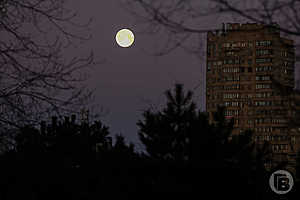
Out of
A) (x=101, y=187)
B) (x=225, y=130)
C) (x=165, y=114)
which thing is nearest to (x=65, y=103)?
(x=101, y=187)

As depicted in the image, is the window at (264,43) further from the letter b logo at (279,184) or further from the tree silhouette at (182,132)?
the tree silhouette at (182,132)

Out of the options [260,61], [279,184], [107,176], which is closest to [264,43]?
[260,61]

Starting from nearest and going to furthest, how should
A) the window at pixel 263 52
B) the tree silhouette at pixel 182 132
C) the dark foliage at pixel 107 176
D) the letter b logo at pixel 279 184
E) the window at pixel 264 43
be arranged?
the window at pixel 264 43, the window at pixel 263 52, the dark foliage at pixel 107 176, the letter b logo at pixel 279 184, the tree silhouette at pixel 182 132

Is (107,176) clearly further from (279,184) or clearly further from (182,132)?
(182,132)

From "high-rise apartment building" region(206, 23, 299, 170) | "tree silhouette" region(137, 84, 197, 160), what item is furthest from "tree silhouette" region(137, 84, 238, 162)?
"high-rise apartment building" region(206, 23, 299, 170)

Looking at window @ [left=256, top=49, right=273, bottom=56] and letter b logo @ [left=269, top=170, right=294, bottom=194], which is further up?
window @ [left=256, top=49, right=273, bottom=56]

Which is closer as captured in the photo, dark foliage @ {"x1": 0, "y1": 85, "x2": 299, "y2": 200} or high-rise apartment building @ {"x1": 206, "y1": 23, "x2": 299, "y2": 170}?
high-rise apartment building @ {"x1": 206, "y1": 23, "x2": 299, "y2": 170}

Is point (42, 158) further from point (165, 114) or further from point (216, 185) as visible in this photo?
point (165, 114)

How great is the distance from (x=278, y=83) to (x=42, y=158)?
662 cm

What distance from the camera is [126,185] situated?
1116 centimetres

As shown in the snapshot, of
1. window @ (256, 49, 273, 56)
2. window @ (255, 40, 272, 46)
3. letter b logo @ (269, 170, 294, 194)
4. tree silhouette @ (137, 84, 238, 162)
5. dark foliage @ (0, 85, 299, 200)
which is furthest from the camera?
tree silhouette @ (137, 84, 238, 162)

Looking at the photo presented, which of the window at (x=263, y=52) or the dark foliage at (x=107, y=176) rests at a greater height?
the window at (x=263, y=52)

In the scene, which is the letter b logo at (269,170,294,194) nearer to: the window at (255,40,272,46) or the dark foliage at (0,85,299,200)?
the dark foliage at (0,85,299,200)

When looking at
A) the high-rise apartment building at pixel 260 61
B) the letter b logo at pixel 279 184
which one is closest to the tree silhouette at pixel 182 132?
the letter b logo at pixel 279 184
